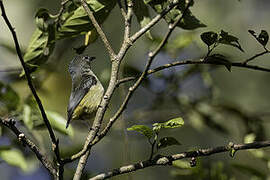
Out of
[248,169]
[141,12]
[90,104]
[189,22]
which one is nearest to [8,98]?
[90,104]

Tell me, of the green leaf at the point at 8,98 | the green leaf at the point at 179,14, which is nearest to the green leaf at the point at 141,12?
the green leaf at the point at 179,14

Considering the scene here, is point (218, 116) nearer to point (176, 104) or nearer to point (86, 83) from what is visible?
point (176, 104)

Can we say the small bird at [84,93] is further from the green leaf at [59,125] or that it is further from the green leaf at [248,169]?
the green leaf at [248,169]

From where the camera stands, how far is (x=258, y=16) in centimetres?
631

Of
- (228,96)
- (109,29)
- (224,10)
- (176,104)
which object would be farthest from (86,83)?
(224,10)

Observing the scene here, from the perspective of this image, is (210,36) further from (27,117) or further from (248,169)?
(27,117)

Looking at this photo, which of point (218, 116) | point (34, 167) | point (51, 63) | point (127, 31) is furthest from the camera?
point (218, 116)

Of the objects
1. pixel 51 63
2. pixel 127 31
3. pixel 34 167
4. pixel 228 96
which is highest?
pixel 127 31

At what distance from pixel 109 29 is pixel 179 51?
210 cm

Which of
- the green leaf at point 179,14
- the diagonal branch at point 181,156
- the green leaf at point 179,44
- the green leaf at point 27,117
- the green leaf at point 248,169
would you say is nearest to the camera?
the diagonal branch at point 181,156

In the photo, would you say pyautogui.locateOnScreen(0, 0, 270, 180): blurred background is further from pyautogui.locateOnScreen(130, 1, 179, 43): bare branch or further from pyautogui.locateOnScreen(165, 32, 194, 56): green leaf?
pyautogui.locateOnScreen(130, 1, 179, 43): bare branch

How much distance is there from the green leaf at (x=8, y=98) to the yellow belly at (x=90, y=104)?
0.35m

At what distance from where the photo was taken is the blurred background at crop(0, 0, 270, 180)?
11.3ft

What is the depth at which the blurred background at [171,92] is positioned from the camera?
344cm
